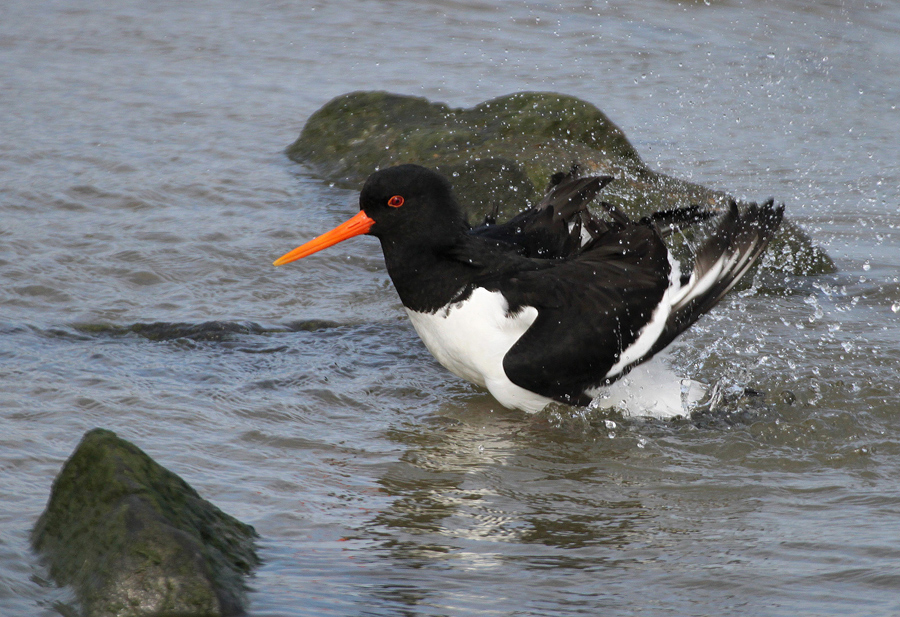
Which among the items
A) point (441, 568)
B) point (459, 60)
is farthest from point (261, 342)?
point (459, 60)

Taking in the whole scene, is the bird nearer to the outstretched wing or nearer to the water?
the outstretched wing

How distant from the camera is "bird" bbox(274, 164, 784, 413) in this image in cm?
413

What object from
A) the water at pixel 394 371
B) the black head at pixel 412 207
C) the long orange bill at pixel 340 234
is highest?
the black head at pixel 412 207

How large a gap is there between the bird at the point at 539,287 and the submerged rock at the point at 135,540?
1476 mm

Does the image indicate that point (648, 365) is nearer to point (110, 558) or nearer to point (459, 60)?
point (110, 558)

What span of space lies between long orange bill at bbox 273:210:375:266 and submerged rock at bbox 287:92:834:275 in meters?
1.06

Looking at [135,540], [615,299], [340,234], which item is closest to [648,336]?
[615,299]

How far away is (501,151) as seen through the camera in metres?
6.95

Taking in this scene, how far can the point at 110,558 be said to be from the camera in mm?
2580

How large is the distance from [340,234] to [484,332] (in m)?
0.87

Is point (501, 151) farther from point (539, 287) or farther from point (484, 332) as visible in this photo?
point (484, 332)

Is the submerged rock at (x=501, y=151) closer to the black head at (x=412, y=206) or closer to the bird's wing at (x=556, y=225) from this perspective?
the bird's wing at (x=556, y=225)

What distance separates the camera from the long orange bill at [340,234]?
174 inches

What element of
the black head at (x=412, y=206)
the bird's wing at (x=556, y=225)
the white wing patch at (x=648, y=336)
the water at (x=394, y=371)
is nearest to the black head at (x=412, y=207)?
the black head at (x=412, y=206)
